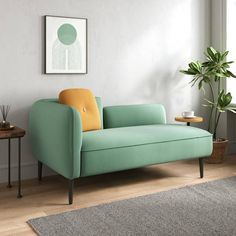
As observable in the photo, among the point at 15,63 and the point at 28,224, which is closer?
the point at 28,224

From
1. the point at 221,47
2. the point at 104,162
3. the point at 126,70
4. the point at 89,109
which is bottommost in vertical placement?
the point at 104,162

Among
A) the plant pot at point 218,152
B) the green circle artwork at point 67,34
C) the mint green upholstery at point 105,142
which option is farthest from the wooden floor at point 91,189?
the green circle artwork at point 67,34

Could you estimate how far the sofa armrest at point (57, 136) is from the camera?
8.39 feet

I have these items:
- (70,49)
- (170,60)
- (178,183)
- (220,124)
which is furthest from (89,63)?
(220,124)

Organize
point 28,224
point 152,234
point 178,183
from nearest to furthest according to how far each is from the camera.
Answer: point 152,234, point 28,224, point 178,183

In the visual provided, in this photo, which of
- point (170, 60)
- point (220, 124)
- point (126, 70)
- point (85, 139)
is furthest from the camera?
point (220, 124)

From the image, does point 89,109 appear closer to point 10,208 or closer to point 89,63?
point 89,63

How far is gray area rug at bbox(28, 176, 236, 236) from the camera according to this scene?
2.15 m

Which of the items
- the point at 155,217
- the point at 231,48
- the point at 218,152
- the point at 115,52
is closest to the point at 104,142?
the point at 155,217

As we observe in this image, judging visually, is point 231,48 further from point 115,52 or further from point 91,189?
point 91,189

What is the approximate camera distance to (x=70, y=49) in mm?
3330

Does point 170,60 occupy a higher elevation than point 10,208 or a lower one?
higher

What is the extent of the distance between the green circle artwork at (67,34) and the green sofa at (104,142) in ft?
1.88

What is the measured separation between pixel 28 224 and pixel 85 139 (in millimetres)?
718
